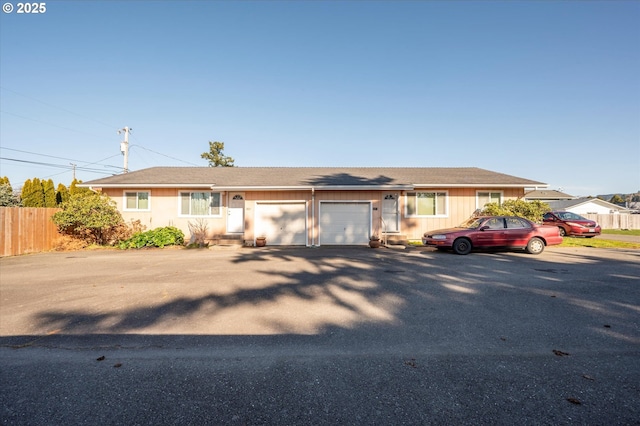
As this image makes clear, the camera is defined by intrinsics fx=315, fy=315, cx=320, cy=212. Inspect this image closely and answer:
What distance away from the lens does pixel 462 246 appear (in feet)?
40.0

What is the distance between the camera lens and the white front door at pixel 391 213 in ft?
54.7

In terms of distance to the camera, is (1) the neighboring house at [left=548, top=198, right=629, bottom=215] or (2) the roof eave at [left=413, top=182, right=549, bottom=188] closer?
(2) the roof eave at [left=413, top=182, right=549, bottom=188]

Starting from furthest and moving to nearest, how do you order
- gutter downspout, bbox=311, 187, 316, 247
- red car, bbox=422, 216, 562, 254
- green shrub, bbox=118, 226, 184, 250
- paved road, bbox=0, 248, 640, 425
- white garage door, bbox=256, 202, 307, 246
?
white garage door, bbox=256, 202, 307, 246 → gutter downspout, bbox=311, 187, 316, 247 → green shrub, bbox=118, 226, 184, 250 → red car, bbox=422, 216, 562, 254 → paved road, bbox=0, 248, 640, 425

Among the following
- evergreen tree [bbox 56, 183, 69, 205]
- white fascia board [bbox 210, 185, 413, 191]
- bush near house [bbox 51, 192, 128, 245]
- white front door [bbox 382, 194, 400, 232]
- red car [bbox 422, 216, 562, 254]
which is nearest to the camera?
red car [bbox 422, 216, 562, 254]

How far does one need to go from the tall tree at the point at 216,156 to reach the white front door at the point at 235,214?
Answer: 108 ft

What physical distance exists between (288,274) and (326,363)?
5.10 m

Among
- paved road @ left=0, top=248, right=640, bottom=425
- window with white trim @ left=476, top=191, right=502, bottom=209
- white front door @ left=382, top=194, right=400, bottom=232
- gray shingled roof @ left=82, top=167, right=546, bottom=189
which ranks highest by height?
gray shingled roof @ left=82, top=167, right=546, bottom=189

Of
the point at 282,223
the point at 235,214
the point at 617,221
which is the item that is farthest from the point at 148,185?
the point at 617,221

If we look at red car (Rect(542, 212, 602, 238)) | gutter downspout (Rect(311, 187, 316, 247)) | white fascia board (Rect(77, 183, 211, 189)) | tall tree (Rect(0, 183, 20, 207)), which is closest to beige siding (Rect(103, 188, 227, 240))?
white fascia board (Rect(77, 183, 211, 189))

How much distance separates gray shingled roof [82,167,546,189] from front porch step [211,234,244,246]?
2705 mm

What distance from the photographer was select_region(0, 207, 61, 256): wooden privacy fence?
1301cm

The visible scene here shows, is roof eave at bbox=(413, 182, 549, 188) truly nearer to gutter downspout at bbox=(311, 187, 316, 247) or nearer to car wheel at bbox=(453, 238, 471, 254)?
car wheel at bbox=(453, 238, 471, 254)

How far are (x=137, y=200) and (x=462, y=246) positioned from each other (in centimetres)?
1613

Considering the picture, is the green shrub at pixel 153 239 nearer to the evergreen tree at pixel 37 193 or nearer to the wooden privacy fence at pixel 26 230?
the wooden privacy fence at pixel 26 230
